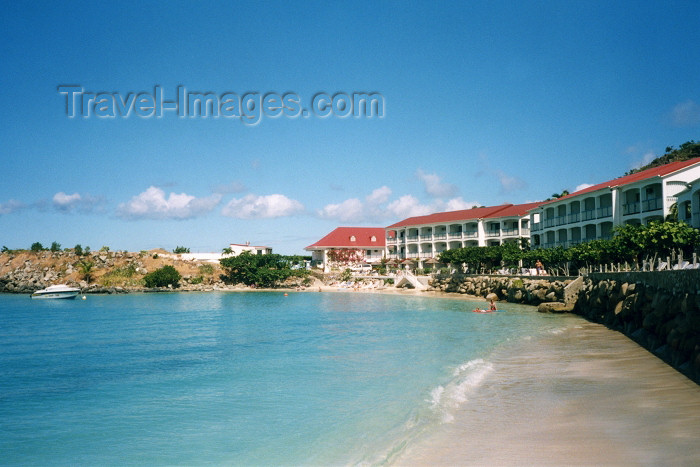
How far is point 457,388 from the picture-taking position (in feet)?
41.9

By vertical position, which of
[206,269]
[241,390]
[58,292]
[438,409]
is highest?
[206,269]

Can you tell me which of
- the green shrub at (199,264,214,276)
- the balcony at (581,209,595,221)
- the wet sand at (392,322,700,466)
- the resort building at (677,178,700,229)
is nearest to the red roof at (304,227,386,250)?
the green shrub at (199,264,214,276)

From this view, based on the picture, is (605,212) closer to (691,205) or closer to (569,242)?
(569,242)

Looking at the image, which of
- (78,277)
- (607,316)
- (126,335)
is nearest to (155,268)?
(78,277)

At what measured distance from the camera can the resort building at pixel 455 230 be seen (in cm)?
6056

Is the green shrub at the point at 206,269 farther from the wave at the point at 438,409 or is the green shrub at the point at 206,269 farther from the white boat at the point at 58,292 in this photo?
the wave at the point at 438,409

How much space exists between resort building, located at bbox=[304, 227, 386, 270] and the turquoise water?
1860 inches

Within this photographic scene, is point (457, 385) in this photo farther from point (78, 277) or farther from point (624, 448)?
point (78, 277)

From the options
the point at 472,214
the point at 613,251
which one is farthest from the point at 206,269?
the point at 613,251

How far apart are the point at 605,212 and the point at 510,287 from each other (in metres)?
9.78

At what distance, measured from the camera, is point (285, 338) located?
24859 mm

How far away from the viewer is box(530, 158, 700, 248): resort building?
33.8 meters

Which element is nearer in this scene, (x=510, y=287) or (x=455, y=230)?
(x=510, y=287)

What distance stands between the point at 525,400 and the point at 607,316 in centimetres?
1575
